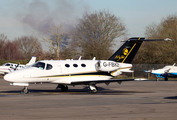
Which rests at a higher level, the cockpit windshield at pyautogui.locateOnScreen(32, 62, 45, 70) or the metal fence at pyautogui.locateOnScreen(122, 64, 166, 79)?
the cockpit windshield at pyautogui.locateOnScreen(32, 62, 45, 70)

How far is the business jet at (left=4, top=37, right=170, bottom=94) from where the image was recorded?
1805 cm

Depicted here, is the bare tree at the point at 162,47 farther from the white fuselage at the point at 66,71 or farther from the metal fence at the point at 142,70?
the white fuselage at the point at 66,71

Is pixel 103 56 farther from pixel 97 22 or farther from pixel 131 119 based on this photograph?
pixel 131 119

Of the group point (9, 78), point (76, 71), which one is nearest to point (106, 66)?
point (76, 71)

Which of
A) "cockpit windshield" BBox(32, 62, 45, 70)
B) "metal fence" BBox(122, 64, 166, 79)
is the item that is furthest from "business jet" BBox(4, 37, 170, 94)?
"metal fence" BBox(122, 64, 166, 79)

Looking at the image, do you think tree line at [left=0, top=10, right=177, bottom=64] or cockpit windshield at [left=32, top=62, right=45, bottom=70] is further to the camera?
tree line at [left=0, top=10, right=177, bottom=64]

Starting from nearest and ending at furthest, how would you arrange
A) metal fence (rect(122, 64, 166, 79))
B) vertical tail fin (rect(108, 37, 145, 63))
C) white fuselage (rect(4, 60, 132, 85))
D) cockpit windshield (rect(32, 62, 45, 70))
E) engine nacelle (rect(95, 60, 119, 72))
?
white fuselage (rect(4, 60, 132, 85)) < cockpit windshield (rect(32, 62, 45, 70)) < engine nacelle (rect(95, 60, 119, 72)) < vertical tail fin (rect(108, 37, 145, 63)) < metal fence (rect(122, 64, 166, 79))

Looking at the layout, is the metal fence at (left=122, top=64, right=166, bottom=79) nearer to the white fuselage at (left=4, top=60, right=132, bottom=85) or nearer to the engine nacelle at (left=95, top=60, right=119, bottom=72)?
the white fuselage at (left=4, top=60, right=132, bottom=85)

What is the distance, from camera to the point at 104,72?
20.1 meters

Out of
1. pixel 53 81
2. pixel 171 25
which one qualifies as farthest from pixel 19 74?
pixel 171 25

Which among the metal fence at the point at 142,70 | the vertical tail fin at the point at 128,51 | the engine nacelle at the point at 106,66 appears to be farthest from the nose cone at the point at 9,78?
the metal fence at the point at 142,70

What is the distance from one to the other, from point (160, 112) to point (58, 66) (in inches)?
416

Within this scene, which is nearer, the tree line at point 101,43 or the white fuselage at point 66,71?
the white fuselage at point 66,71

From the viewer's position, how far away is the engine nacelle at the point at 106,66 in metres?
19.8
